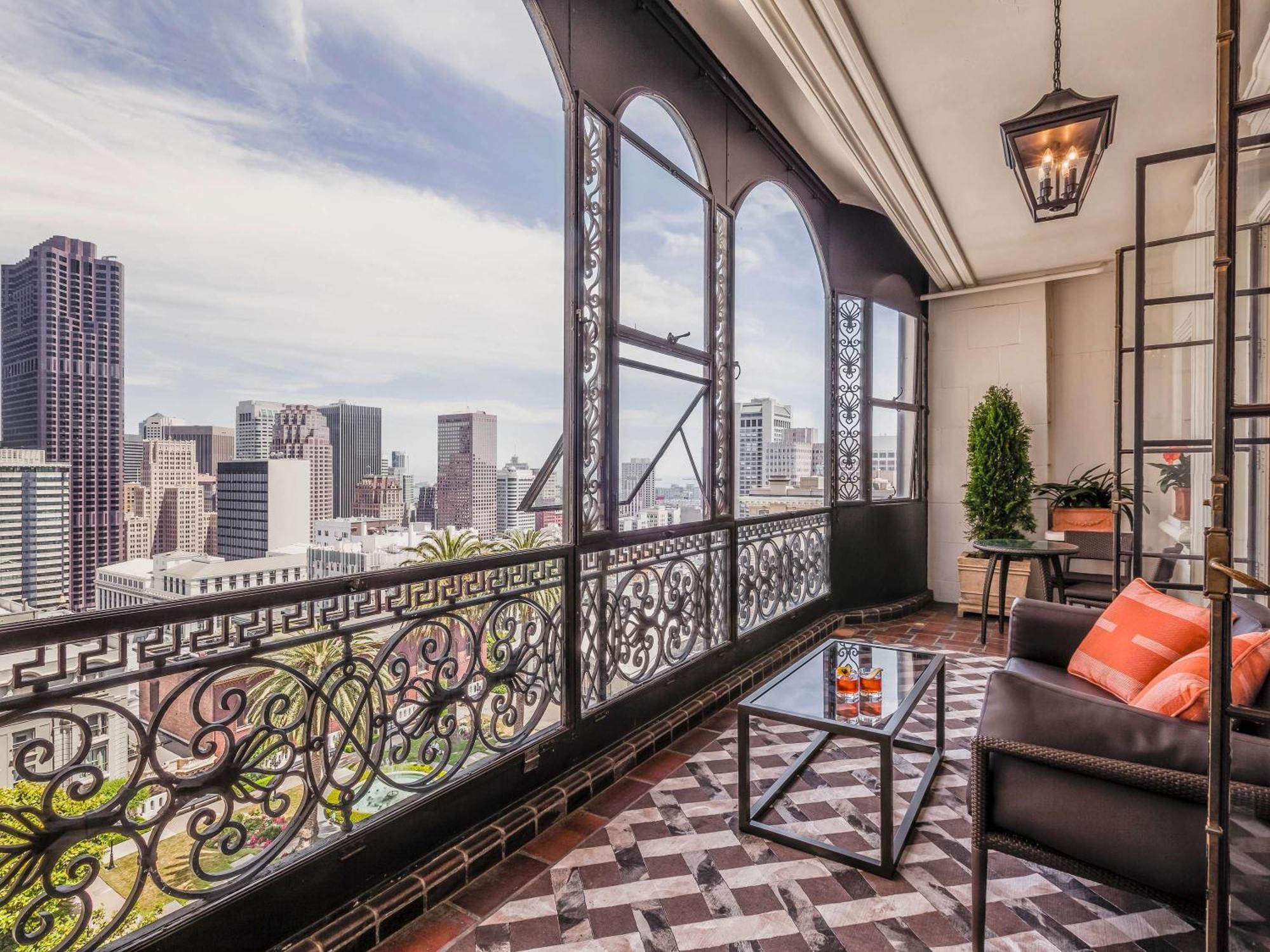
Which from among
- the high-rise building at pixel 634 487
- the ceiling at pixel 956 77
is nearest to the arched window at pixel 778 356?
the ceiling at pixel 956 77

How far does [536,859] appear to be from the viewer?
2.09 m

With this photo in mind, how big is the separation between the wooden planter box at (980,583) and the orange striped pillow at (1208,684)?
3.97 meters

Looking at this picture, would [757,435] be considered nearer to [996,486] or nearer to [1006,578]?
[1006,578]

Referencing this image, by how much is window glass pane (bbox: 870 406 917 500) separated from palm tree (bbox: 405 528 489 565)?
13.1 ft

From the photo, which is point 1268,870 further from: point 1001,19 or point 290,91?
point 1001,19

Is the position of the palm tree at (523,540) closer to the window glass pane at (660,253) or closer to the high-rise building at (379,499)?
the high-rise building at (379,499)

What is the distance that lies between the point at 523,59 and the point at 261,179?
1254 mm

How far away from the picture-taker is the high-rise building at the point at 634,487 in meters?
2.82

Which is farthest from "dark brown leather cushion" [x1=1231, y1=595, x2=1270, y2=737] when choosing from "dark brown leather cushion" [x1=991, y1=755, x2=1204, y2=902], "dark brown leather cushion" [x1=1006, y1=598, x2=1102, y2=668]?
"dark brown leather cushion" [x1=1006, y1=598, x2=1102, y2=668]

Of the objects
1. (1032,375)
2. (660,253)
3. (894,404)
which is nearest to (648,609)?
(660,253)

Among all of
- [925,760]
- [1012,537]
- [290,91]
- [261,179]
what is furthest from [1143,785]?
[1012,537]

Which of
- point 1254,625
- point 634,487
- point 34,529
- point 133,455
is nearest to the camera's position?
point 34,529

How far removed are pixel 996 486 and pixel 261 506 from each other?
5.53 meters

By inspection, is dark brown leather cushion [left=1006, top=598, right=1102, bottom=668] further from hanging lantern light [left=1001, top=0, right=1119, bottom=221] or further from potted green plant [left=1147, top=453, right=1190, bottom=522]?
hanging lantern light [left=1001, top=0, right=1119, bottom=221]
